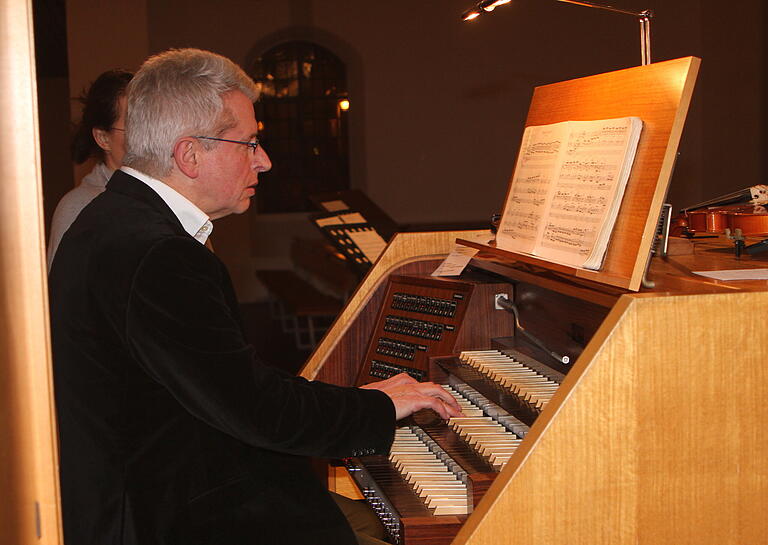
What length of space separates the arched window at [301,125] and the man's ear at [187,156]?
9.60 m

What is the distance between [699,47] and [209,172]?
36.4ft

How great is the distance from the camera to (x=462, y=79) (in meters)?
11.5

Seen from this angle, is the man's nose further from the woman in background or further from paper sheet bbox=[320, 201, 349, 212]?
paper sheet bbox=[320, 201, 349, 212]

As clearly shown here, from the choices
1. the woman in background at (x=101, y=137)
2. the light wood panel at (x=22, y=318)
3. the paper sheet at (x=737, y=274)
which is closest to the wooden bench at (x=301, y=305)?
the woman in background at (x=101, y=137)

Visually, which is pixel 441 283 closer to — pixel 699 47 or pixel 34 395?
pixel 34 395

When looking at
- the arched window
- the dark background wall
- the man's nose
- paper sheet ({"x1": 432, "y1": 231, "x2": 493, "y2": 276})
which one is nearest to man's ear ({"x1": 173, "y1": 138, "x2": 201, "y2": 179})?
the man's nose

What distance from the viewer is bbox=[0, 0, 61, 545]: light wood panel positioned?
104cm

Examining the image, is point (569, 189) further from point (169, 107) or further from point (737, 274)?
point (169, 107)

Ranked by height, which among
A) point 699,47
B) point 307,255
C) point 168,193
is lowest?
point 307,255

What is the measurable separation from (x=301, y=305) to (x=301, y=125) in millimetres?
5009

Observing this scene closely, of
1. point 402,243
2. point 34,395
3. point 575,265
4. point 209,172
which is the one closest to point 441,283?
point 402,243

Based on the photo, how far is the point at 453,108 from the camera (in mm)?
11555

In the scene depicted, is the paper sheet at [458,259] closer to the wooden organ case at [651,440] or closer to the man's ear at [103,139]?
the wooden organ case at [651,440]

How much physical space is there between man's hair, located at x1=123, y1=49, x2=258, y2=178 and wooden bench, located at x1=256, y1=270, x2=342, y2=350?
4.87 m
